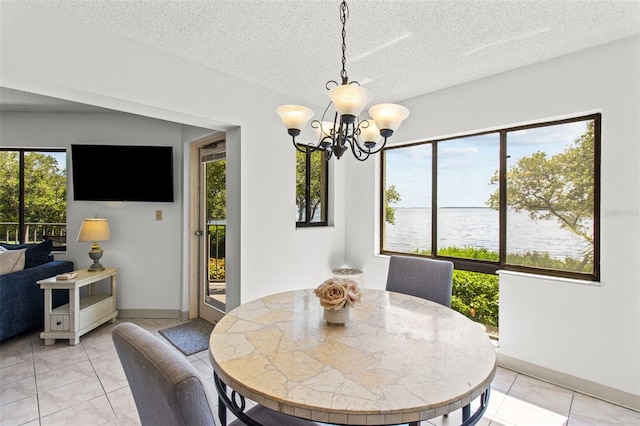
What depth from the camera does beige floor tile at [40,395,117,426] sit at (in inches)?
72.9

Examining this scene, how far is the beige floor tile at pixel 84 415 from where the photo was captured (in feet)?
6.07

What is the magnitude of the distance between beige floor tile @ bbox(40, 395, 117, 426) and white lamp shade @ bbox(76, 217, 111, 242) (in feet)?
5.76

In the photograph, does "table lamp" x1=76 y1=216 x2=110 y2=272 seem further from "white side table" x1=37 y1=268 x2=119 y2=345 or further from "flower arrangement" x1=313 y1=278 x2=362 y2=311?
"flower arrangement" x1=313 y1=278 x2=362 y2=311

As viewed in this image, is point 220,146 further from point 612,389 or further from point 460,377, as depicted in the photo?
point 612,389

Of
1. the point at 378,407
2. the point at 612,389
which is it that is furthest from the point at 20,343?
the point at 612,389

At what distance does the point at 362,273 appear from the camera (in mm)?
3422

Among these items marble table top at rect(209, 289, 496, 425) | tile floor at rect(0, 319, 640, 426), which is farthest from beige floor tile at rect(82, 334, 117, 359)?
marble table top at rect(209, 289, 496, 425)

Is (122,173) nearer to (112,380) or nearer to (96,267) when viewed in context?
(96,267)

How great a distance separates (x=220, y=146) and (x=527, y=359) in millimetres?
3470

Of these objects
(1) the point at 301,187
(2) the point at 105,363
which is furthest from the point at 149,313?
(1) the point at 301,187

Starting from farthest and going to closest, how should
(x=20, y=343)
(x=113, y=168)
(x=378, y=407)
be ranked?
(x=113, y=168)
(x=20, y=343)
(x=378, y=407)

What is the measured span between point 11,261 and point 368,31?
12.4 feet

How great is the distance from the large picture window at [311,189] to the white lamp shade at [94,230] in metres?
2.08

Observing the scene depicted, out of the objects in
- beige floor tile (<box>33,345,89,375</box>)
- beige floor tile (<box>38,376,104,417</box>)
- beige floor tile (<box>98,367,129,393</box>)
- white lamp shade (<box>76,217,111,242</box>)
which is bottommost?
beige floor tile (<box>98,367,129,393</box>)
